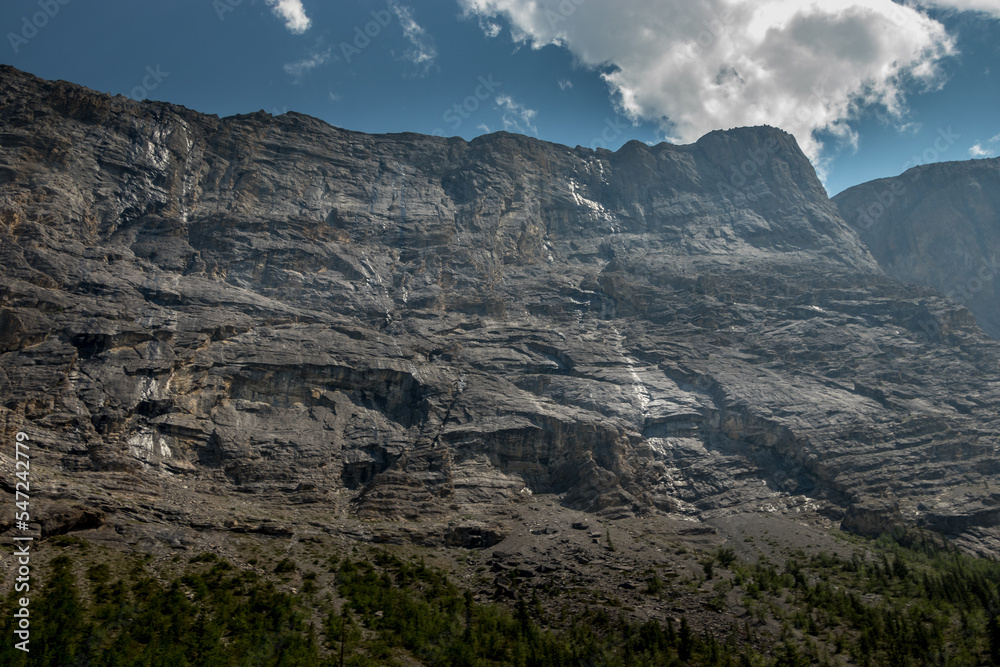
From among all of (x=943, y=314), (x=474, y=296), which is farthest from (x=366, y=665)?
(x=943, y=314)

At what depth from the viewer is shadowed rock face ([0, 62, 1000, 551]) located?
81625 millimetres

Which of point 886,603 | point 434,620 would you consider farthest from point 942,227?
point 434,620

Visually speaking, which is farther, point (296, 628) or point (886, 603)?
point (886, 603)

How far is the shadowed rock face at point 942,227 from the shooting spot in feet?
550

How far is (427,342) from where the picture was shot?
113m

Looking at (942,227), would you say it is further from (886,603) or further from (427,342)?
Result: (886,603)

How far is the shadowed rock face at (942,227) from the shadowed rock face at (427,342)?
23.4 metres

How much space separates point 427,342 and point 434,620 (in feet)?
204

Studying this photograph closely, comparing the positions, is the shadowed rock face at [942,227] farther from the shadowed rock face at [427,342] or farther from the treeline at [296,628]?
the treeline at [296,628]

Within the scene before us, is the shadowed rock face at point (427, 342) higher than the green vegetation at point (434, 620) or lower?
higher

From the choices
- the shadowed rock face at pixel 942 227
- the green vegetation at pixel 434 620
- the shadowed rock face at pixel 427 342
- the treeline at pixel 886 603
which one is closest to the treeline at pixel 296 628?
the green vegetation at pixel 434 620

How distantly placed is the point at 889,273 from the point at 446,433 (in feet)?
458

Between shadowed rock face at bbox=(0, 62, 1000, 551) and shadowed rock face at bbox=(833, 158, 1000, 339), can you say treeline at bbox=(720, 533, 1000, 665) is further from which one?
shadowed rock face at bbox=(833, 158, 1000, 339)

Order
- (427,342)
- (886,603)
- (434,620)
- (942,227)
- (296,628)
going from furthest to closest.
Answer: (942,227) → (427,342) → (886,603) → (434,620) → (296,628)
